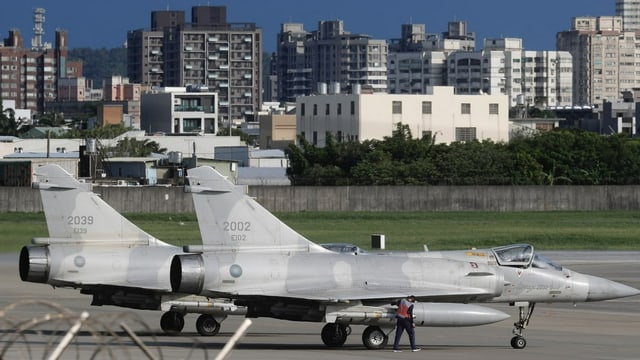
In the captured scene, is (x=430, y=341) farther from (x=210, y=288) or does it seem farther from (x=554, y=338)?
(x=210, y=288)

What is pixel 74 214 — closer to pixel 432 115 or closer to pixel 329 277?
pixel 329 277

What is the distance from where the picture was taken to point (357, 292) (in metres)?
31.4

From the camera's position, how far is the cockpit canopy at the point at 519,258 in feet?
108

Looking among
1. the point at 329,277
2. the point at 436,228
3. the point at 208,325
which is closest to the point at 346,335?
the point at 329,277

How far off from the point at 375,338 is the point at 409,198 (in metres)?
57.5

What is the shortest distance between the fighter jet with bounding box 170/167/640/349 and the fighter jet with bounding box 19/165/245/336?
2340 mm

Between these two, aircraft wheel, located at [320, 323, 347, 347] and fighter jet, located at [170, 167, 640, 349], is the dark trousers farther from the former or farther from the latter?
aircraft wheel, located at [320, 323, 347, 347]

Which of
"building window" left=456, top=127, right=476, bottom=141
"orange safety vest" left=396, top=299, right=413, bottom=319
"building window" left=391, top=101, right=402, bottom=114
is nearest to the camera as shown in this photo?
"orange safety vest" left=396, top=299, right=413, bottom=319

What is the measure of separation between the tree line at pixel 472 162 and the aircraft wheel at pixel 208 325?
66.6m

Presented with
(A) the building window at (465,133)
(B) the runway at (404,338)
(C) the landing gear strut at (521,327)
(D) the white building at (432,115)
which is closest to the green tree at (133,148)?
(D) the white building at (432,115)

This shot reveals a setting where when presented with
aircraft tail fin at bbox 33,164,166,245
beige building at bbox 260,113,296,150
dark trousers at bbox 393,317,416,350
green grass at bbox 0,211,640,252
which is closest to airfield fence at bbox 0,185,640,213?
green grass at bbox 0,211,640,252

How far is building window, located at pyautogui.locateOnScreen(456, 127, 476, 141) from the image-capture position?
14225 centimetres

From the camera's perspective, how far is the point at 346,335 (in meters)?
32.1

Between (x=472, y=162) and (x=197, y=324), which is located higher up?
(x=472, y=162)
